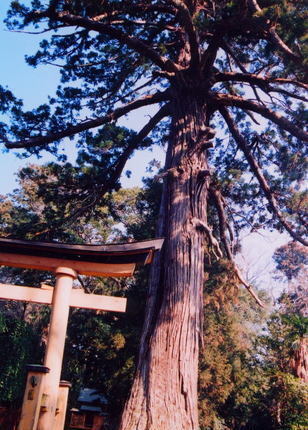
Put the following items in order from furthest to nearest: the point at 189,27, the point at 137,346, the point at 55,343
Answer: the point at 137,346, the point at 189,27, the point at 55,343

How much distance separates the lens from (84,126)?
624 cm

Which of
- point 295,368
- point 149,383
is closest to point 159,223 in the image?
point 149,383

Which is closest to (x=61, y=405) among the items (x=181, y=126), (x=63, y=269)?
(x=63, y=269)

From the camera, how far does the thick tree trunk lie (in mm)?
3584

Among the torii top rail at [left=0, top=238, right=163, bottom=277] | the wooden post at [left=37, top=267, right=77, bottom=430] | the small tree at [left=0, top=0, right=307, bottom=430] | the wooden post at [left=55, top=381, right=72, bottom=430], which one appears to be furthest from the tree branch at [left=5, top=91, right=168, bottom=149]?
the wooden post at [left=55, top=381, right=72, bottom=430]

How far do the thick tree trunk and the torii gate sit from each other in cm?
64

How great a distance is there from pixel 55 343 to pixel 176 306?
1.40 metres

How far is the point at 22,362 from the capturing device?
34.4 feet

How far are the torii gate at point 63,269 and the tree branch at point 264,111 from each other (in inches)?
115

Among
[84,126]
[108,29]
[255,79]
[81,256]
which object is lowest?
[81,256]

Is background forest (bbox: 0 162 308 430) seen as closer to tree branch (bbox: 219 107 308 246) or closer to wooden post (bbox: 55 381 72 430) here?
tree branch (bbox: 219 107 308 246)

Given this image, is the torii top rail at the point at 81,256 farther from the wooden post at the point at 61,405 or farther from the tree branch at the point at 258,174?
the tree branch at the point at 258,174

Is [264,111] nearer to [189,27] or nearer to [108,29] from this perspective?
[189,27]

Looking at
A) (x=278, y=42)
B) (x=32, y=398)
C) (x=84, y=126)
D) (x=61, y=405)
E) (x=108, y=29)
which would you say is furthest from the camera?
(x=84, y=126)
